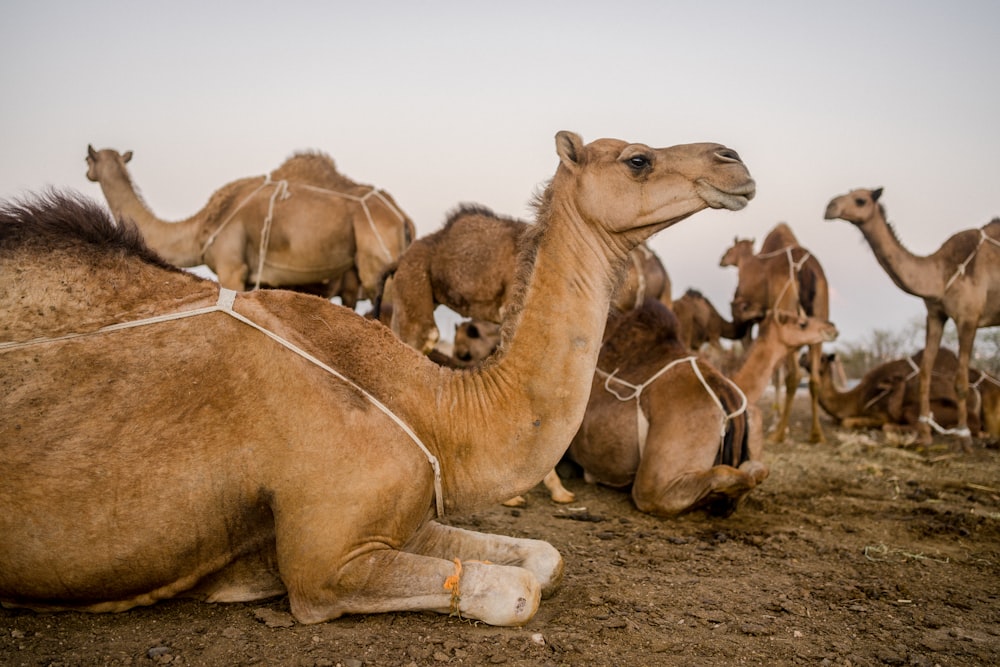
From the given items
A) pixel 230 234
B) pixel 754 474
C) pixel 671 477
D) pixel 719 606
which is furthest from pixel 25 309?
pixel 230 234

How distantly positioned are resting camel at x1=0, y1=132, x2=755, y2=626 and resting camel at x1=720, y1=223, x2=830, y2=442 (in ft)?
24.8

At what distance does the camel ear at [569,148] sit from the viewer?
3943mm

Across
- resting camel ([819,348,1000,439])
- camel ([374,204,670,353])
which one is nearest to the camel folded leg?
camel ([374,204,670,353])

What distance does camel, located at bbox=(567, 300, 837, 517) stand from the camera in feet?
18.3

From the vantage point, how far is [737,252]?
13812 millimetres

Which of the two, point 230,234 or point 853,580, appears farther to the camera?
point 230,234

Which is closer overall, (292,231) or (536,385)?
(536,385)

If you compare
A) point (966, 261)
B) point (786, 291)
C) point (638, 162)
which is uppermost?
point (966, 261)

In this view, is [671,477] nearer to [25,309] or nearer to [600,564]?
[600,564]

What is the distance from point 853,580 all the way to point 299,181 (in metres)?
7.18

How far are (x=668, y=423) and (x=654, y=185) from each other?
2606 mm

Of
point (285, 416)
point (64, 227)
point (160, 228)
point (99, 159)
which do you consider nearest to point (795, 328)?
point (285, 416)

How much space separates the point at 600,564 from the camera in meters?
4.37

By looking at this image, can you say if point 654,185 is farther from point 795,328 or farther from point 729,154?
point 795,328
